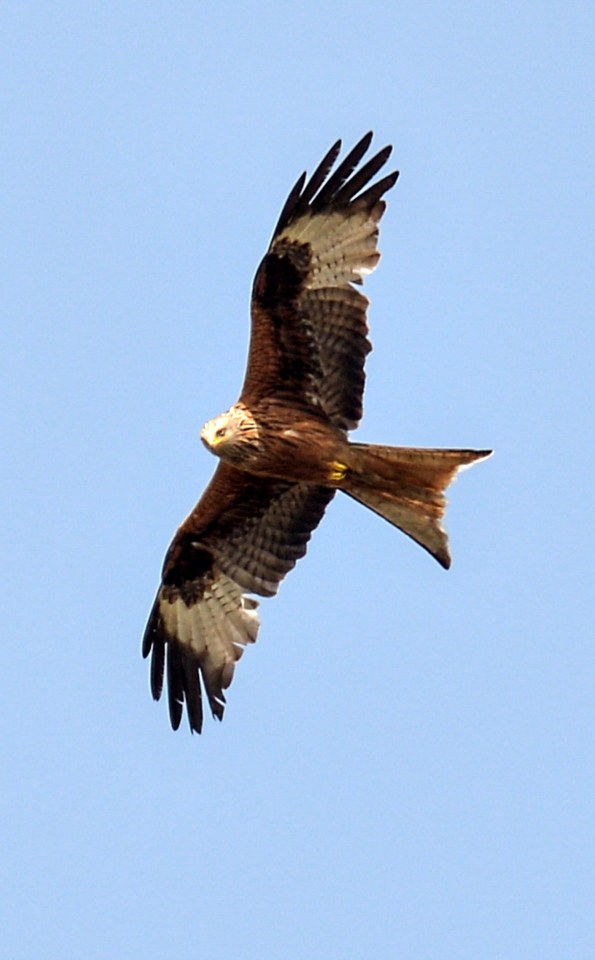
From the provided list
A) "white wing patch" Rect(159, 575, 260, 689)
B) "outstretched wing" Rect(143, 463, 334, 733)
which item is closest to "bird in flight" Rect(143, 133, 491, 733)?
"outstretched wing" Rect(143, 463, 334, 733)

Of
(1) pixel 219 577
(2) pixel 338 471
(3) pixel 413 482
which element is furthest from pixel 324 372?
(1) pixel 219 577

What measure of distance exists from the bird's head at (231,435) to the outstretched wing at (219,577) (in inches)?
32.1

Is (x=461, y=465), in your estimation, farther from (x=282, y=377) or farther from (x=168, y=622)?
(x=168, y=622)

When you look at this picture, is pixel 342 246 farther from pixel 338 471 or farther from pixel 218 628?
pixel 218 628

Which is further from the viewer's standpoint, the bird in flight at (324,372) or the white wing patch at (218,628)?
the white wing patch at (218,628)

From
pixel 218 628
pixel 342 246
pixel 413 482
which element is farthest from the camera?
pixel 218 628

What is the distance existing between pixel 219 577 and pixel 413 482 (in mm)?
2116

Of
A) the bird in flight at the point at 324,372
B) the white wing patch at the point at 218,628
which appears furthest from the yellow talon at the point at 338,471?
the white wing patch at the point at 218,628

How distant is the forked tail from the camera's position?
12086 mm

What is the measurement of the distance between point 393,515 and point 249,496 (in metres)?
1.37

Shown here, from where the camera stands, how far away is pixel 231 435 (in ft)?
40.5

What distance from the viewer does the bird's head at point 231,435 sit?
12.3 m

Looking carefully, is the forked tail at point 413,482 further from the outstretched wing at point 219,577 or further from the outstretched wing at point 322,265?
the outstretched wing at point 219,577

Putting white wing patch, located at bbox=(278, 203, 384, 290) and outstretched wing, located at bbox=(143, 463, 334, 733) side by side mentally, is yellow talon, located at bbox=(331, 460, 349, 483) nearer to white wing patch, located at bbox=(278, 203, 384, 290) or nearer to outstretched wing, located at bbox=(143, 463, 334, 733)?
outstretched wing, located at bbox=(143, 463, 334, 733)
